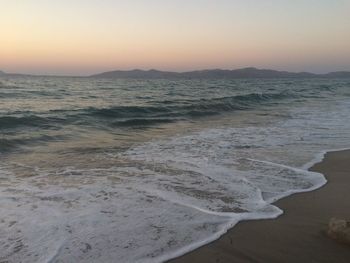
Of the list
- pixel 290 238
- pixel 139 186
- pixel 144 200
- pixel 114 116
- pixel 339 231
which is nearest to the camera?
pixel 339 231

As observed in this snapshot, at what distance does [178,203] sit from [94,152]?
4.58 meters

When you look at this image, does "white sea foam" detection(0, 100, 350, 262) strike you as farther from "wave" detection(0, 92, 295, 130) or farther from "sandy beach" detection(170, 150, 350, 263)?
"wave" detection(0, 92, 295, 130)

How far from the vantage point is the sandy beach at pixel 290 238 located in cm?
404

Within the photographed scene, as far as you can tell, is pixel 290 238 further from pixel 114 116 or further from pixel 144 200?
pixel 114 116

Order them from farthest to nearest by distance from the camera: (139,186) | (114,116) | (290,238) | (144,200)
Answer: (114,116) → (139,186) → (144,200) → (290,238)

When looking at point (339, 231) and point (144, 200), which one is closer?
point (339, 231)

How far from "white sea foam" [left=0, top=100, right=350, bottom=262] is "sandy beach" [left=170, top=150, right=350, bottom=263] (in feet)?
0.61

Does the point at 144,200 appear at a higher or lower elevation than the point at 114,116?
higher

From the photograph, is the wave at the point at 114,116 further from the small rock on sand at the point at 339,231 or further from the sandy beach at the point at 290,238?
the small rock on sand at the point at 339,231

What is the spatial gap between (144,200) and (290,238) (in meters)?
2.12

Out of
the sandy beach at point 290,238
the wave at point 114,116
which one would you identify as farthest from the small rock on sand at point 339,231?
the wave at point 114,116

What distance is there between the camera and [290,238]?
451 centimetres

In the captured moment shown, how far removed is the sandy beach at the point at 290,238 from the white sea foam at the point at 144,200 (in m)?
0.19

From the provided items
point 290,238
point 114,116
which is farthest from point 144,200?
point 114,116
